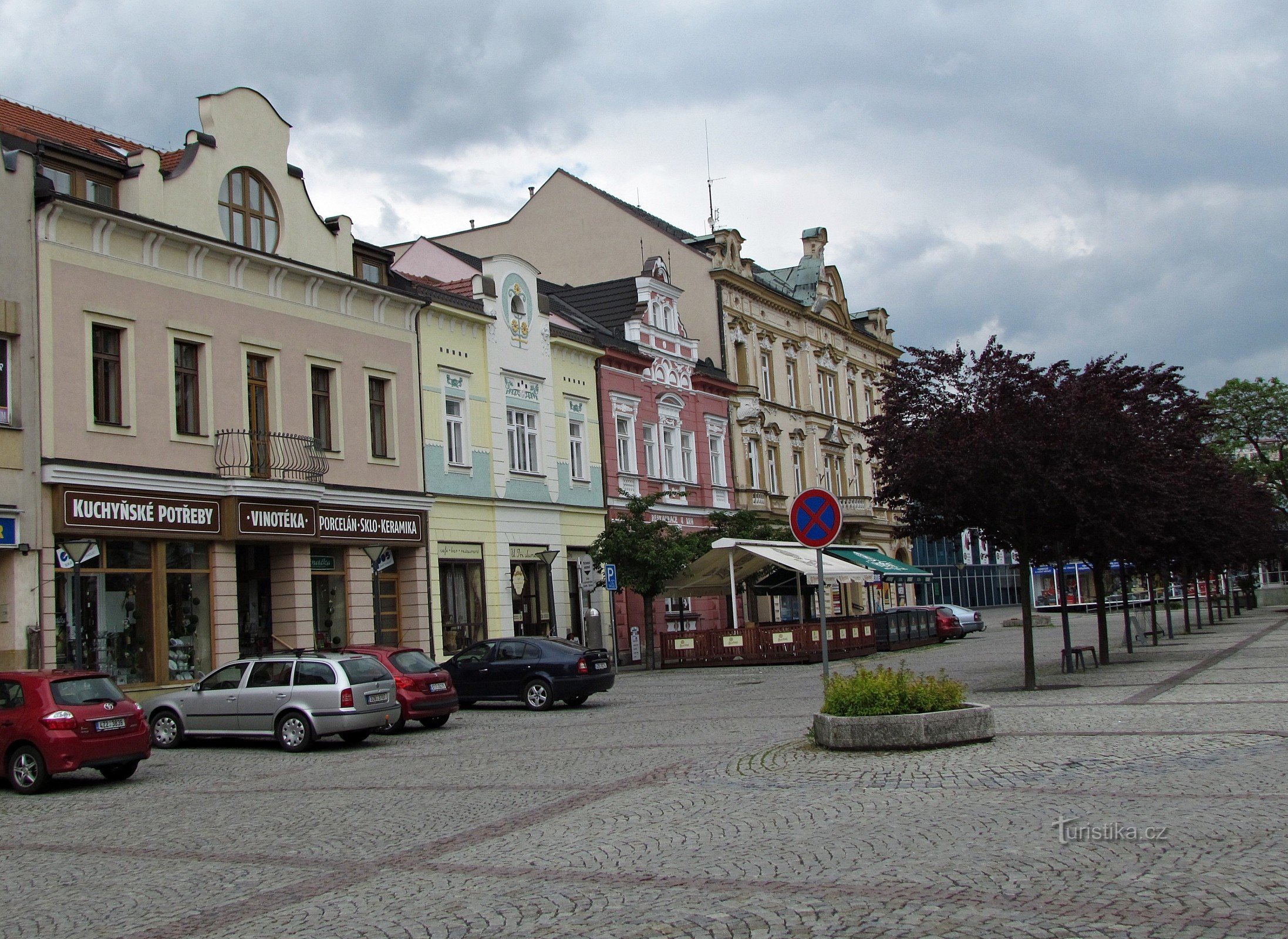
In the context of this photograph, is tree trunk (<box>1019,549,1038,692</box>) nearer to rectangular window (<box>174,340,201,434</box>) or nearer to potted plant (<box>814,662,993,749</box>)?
potted plant (<box>814,662,993,749</box>)

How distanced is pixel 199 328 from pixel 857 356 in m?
40.5

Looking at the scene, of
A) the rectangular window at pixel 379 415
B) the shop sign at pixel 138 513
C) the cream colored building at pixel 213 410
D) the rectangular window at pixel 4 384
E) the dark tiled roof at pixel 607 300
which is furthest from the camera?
the dark tiled roof at pixel 607 300

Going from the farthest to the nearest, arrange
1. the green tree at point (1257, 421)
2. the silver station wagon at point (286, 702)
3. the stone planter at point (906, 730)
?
the green tree at point (1257, 421) < the silver station wagon at point (286, 702) < the stone planter at point (906, 730)

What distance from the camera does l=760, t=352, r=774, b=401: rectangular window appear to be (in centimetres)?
5119

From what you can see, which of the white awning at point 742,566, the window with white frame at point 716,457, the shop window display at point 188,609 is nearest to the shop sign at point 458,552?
Result: the white awning at point 742,566

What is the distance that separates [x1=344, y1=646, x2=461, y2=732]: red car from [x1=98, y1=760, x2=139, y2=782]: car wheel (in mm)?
4536

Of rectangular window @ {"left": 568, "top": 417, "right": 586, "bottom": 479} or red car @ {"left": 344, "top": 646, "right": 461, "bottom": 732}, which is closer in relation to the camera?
red car @ {"left": 344, "top": 646, "right": 461, "bottom": 732}

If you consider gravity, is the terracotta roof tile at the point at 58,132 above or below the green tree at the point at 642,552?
above

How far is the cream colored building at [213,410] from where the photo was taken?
22859 millimetres

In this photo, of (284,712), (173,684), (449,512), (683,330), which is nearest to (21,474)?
(173,684)

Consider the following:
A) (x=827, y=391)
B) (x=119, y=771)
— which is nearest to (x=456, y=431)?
(x=119, y=771)

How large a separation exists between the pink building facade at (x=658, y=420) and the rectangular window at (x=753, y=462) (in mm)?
1547

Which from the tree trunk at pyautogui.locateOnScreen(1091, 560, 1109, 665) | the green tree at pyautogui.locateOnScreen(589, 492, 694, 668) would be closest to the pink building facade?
the green tree at pyautogui.locateOnScreen(589, 492, 694, 668)

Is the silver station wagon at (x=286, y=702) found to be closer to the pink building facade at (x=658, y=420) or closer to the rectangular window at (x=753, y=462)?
the pink building facade at (x=658, y=420)
